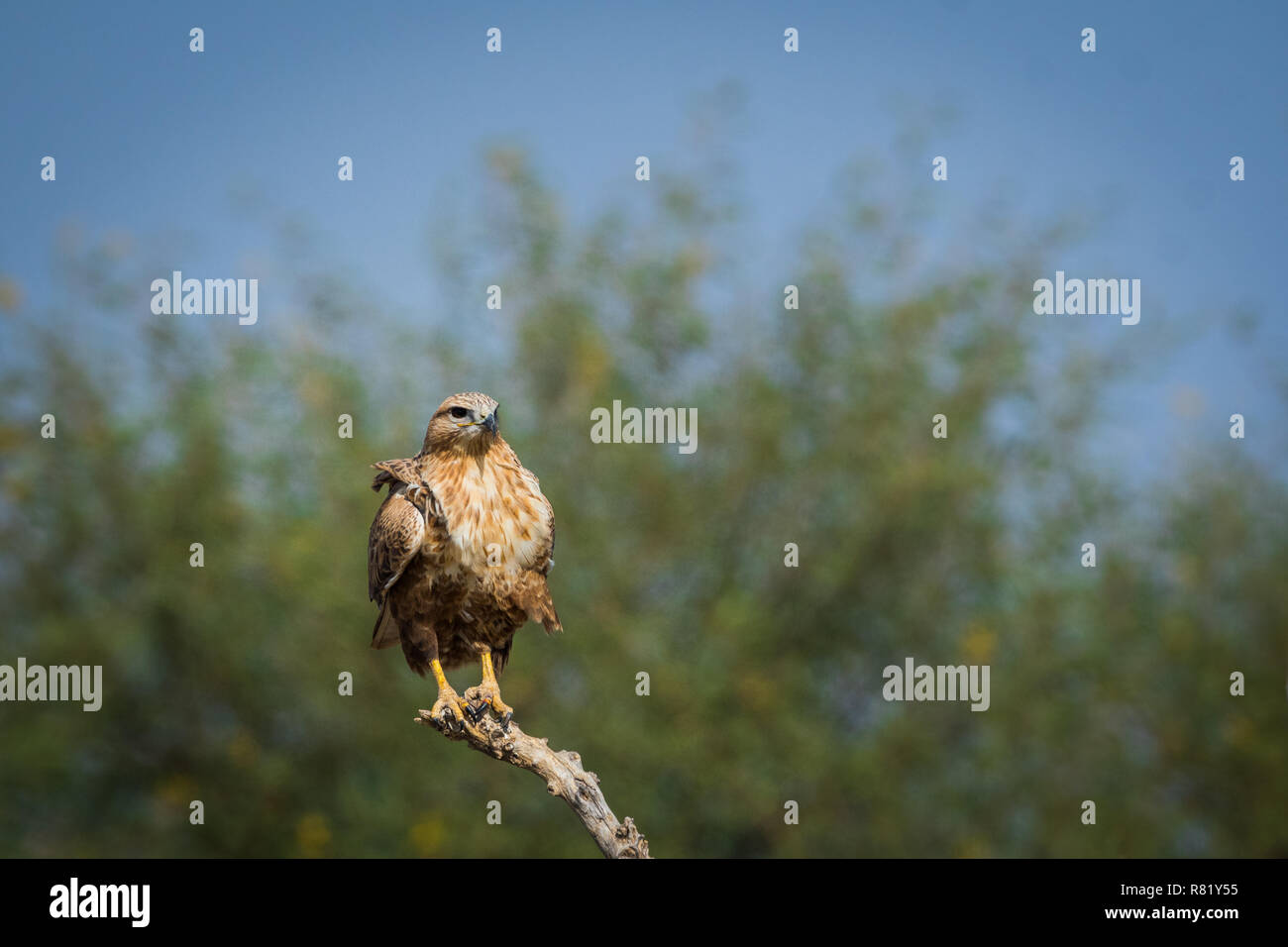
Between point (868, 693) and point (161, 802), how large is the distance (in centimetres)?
698

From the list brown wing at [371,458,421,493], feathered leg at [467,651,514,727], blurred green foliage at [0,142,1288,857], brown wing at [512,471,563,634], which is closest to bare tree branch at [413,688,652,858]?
feathered leg at [467,651,514,727]

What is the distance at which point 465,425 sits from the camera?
12.1ft

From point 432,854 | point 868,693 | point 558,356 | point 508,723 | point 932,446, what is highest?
point 558,356

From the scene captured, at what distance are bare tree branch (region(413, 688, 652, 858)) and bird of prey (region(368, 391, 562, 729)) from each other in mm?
43

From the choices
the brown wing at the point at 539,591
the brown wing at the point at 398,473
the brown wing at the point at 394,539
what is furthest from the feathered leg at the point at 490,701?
the brown wing at the point at 398,473

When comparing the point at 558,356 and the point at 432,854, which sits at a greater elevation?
the point at 558,356

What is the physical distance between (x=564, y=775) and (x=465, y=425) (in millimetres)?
1166

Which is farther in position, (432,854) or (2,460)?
(2,460)

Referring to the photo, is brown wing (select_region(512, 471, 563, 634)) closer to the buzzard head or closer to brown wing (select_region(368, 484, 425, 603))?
the buzzard head

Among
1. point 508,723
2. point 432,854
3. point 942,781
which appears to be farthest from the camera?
point 942,781

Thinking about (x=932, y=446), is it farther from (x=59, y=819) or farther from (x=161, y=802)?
(x=59, y=819)

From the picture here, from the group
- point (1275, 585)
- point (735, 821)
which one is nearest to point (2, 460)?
point (735, 821)

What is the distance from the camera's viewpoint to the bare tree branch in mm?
3518

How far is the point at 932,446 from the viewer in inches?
436
